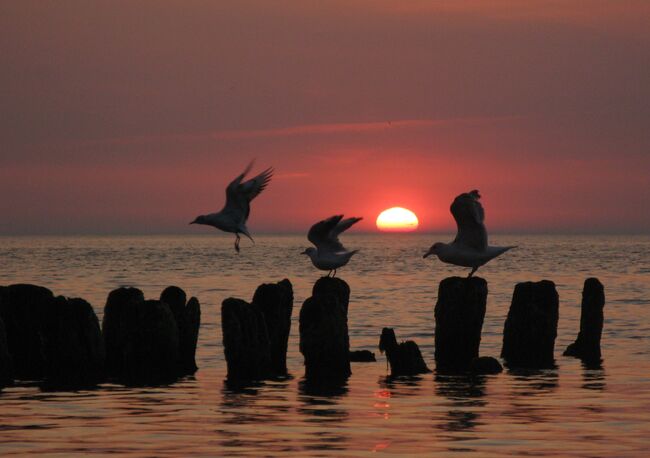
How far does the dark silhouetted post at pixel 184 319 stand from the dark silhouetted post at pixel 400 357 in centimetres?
364

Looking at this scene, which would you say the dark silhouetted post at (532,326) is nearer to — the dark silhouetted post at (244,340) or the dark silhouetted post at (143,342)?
the dark silhouetted post at (244,340)

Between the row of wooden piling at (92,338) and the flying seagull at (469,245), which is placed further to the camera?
the flying seagull at (469,245)

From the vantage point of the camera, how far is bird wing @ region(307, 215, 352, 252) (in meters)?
29.5

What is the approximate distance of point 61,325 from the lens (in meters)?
24.8

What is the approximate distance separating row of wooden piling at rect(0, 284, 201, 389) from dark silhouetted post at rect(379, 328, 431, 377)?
3.72 metres

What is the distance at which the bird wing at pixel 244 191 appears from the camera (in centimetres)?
3262

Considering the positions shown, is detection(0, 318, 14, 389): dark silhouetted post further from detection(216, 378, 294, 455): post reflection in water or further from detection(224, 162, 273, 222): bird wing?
detection(224, 162, 273, 222): bird wing

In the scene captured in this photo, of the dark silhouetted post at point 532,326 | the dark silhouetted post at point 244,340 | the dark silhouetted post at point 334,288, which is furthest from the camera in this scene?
the dark silhouetted post at point 532,326

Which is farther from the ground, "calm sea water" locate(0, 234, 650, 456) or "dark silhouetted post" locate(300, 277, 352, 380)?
"dark silhouetted post" locate(300, 277, 352, 380)

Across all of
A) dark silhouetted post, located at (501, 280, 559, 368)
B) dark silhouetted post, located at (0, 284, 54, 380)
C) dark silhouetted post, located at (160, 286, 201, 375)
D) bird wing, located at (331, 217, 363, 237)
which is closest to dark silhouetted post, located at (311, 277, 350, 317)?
dark silhouetted post, located at (160, 286, 201, 375)

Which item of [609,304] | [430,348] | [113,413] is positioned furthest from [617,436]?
[609,304]

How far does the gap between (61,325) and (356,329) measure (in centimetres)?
1604

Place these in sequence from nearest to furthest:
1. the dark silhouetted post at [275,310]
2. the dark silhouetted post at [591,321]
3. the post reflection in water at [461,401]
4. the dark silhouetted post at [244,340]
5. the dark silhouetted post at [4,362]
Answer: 1. the post reflection in water at [461,401]
2. the dark silhouetted post at [4,362]
3. the dark silhouetted post at [244,340]
4. the dark silhouetted post at [275,310]
5. the dark silhouetted post at [591,321]

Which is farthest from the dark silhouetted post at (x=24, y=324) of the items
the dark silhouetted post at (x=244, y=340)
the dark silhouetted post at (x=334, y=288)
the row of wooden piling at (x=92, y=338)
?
the dark silhouetted post at (x=334, y=288)
